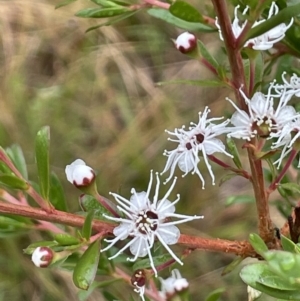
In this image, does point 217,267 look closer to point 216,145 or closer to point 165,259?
point 165,259

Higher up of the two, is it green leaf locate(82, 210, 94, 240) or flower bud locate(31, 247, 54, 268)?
green leaf locate(82, 210, 94, 240)

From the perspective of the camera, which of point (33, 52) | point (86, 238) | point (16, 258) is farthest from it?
point (33, 52)

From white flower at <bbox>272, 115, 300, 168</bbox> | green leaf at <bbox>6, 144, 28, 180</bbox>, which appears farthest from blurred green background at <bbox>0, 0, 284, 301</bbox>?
white flower at <bbox>272, 115, 300, 168</bbox>

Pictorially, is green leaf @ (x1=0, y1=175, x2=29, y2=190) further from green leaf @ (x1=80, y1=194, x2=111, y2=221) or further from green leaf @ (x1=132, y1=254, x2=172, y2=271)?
green leaf @ (x1=132, y1=254, x2=172, y2=271)

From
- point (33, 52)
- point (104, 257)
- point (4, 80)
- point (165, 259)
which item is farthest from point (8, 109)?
point (165, 259)

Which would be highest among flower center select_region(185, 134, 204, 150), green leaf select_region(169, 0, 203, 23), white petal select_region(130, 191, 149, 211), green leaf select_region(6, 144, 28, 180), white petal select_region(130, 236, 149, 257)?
green leaf select_region(169, 0, 203, 23)

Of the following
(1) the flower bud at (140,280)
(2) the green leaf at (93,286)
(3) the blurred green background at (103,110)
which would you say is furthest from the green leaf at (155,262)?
(3) the blurred green background at (103,110)
